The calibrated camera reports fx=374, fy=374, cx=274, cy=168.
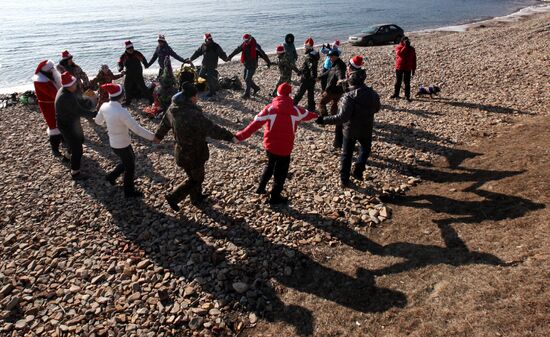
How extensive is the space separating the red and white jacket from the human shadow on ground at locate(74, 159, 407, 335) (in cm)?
348

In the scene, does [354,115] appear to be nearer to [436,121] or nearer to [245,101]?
[436,121]

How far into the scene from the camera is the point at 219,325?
4.74m

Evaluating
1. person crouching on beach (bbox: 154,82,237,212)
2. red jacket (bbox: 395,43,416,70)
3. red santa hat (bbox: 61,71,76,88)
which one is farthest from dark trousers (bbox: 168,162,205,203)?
red jacket (bbox: 395,43,416,70)

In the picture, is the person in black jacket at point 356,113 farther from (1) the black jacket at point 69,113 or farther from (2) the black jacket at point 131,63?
(2) the black jacket at point 131,63

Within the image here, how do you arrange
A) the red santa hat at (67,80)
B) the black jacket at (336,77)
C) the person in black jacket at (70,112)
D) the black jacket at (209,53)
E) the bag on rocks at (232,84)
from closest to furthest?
1. the red santa hat at (67,80)
2. the person in black jacket at (70,112)
3. the black jacket at (336,77)
4. the black jacket at (209,53)
5. the bag on rocks at (232,84)

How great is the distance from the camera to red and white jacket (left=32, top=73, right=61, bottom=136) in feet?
29.2

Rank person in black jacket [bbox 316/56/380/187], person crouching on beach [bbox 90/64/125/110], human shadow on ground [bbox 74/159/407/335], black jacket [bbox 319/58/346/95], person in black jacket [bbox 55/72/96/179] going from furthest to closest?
person crouching on beach [bbox 90/64/125/110] < black jacket [bbox 319/58/346/95] < person in black jacket [bbox 55/72/96/179] < person in black jacket [bbox 316/56/380/187] < human shadow on ground [bbox 74/159/407/335]

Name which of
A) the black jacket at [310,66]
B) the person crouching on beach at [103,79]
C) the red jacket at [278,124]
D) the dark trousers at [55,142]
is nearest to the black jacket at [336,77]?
the black jacket at [310,66]

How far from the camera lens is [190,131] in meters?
6.08

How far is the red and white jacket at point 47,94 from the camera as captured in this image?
8.89 metres

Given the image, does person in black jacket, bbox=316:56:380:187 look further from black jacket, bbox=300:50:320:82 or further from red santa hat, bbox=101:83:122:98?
black jacket, bbox=300:50:320:82

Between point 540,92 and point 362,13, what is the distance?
181 feet

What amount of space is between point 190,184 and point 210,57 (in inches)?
328

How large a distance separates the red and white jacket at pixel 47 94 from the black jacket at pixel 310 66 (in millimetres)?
6722
